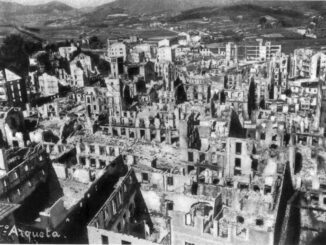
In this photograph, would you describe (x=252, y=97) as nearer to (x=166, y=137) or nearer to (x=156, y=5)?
(x=166, y=137)

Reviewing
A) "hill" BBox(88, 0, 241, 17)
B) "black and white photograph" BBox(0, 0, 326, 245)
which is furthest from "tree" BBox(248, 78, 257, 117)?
"hill" BBox(88, 0, 241, 17)

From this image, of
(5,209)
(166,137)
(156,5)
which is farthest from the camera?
(156,5)

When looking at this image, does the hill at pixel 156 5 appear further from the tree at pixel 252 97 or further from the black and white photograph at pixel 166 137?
the tree at pixel 252 97

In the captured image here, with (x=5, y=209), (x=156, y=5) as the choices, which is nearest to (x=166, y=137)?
(x=156, y=5)

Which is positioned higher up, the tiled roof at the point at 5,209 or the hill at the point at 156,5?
the hill at the point at 156,5

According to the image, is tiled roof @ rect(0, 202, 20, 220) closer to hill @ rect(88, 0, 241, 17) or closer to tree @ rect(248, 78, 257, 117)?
hill @ rect(88, 0, 241, 17)

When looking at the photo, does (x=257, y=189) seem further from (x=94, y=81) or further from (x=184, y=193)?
(x=94, y=81)

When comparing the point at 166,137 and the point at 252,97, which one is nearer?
the point at 166,137

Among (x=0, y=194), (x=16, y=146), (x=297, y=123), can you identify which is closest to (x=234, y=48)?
(x=297, y=123)

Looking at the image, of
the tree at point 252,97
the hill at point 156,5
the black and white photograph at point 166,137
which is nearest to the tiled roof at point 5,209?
the black and white photograph at point 166,137
